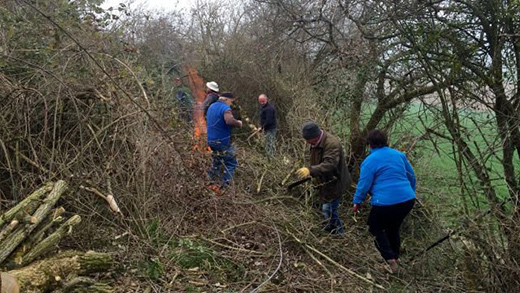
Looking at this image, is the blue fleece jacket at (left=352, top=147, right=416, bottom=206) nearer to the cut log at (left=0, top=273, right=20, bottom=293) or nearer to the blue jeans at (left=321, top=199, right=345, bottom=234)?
the blue jeans at (left=321, top=199, right=345, bottom=234)

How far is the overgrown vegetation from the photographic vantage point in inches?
167

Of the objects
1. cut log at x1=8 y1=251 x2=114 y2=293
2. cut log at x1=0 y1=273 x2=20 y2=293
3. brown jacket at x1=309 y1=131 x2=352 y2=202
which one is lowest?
cut log at x1=8 y1=251 x2=114 y2=293

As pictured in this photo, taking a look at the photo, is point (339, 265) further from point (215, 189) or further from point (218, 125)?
point (218, 125)

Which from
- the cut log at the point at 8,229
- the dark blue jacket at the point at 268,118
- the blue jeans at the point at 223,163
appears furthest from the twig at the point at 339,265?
the dark blue jacket at the point at 268,118

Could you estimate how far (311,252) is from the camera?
512cm

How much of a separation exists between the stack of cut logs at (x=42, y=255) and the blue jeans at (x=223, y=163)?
2.11 meters

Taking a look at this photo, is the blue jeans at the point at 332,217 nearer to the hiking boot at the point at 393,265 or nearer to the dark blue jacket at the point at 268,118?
the hiking boot at the point at 393,265

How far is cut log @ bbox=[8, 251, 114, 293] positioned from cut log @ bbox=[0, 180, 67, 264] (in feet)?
0.68

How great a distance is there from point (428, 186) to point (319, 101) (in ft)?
11.6

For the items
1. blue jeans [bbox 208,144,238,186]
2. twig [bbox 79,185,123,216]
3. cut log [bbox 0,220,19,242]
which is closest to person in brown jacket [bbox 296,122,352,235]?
blue jeans [bbox 208,144,238,186]

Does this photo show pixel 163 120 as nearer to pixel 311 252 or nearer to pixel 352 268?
pixel 311 252

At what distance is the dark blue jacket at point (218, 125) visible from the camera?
6844 millimetres

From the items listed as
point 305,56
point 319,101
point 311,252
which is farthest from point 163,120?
point 305,56

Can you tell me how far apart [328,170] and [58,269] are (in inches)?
119
